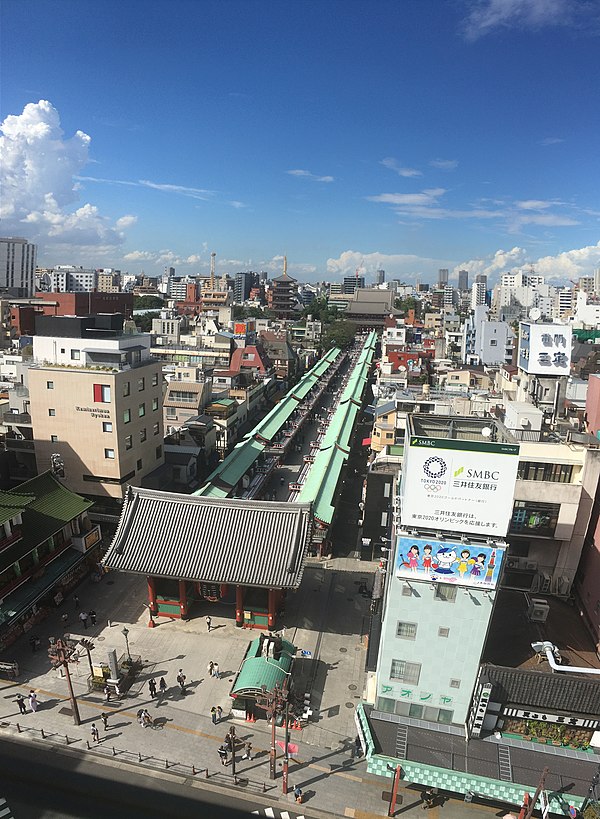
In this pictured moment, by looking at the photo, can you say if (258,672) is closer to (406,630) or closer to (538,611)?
(406,630)

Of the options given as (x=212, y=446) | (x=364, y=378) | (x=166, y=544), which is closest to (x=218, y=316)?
(x=364, y=378)

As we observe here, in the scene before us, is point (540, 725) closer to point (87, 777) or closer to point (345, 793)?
point (345, 793)

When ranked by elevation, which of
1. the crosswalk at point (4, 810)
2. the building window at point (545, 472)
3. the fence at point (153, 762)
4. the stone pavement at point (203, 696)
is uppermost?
the building window at point (545, 472)

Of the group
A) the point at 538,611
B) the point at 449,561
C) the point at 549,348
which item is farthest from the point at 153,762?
the point at 549,348

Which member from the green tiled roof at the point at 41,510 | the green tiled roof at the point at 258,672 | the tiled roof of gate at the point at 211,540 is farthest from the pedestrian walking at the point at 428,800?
the green tiled roof at the point at 41,510

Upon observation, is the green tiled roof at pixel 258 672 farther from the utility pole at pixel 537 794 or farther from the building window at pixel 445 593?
the utility pole at pixel 537 794

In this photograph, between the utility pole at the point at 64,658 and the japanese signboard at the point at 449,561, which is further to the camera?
the utility pole at the point at 64,658

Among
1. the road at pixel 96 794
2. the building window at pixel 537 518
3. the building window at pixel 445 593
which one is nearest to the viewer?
the road at pixel 96 794
